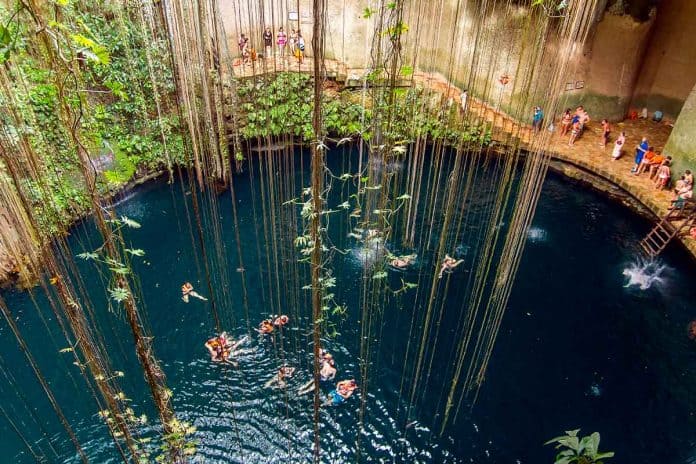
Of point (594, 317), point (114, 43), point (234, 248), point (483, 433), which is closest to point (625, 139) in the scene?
point (594, 317)

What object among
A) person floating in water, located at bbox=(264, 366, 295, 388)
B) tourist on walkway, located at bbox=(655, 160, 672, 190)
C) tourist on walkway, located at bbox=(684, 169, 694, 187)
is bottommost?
person floating in water, located at bbox=(264, 366, 295, 388)

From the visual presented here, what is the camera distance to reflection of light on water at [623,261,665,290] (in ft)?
28.5

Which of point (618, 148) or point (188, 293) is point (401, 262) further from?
point (618, 148)

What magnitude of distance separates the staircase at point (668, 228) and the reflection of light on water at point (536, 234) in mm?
1768

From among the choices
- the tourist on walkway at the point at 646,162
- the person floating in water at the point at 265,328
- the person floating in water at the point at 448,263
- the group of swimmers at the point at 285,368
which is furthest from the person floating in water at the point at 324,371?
the tourist on walkway at the point at 646,162

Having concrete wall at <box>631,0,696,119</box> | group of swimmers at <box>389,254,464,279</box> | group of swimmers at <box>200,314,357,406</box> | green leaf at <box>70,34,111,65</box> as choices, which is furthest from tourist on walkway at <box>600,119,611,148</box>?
green leaf at <box>70,34,111,65</box>

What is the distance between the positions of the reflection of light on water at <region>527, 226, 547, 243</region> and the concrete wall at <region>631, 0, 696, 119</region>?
5.59 m

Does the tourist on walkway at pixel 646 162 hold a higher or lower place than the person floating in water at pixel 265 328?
higher

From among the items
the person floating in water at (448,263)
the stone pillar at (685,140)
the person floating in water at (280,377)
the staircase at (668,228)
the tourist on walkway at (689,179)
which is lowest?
the person floating in water at (280,377)

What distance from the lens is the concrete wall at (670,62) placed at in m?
11.4

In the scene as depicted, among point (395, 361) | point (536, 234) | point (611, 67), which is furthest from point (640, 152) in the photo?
point (395, 361)

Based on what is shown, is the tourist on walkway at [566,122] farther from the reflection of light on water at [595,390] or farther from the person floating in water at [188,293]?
the person floating in water at [188,293]

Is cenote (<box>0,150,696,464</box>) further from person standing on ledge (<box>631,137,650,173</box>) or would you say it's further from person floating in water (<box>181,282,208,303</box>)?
person standing on ledge (<box>631,137,650,173</box>)

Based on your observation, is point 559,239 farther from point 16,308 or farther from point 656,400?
point 16,308
